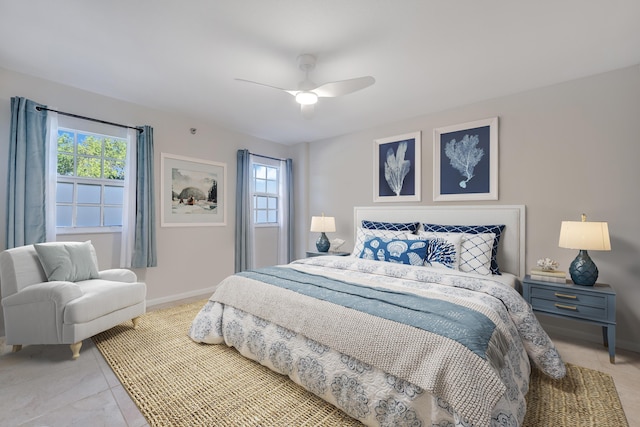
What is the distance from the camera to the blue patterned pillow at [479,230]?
9.44ft

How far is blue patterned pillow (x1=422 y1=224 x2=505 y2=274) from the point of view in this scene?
113 inches

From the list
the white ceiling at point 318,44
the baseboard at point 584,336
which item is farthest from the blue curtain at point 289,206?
the baseboard at point 584,336

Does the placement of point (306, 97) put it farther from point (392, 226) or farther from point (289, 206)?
point (289, 206)

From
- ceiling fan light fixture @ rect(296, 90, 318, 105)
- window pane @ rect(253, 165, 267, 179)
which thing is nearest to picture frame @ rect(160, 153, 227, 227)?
window pane @ rect(253, 165, 267, 179)

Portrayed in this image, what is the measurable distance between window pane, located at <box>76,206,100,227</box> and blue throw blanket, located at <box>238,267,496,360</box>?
2.26 m

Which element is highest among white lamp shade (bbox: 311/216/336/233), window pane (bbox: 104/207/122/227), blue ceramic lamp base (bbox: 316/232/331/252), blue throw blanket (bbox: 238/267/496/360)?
window pane (bbox: 104/207/122/227)

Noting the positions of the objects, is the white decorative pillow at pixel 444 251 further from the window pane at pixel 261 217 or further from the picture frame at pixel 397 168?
the window pane at pixel 261 217

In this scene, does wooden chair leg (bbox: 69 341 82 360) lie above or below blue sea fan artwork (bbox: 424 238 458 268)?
below

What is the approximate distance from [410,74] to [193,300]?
3.60 m

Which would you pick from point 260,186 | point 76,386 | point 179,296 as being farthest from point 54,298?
point 260,186

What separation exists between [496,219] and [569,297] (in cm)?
97

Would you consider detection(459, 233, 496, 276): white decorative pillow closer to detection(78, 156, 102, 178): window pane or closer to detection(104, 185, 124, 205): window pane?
detection(104, 185, 124, 205): window pane

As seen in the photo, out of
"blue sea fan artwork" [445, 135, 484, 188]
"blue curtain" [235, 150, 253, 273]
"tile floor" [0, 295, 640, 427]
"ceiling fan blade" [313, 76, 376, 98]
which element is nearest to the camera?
"tile floor" [0, 295, 640, 427]

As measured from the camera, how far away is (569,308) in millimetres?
2377
